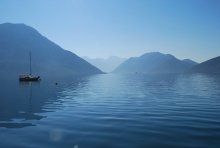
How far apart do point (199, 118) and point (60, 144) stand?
19611 millimetres

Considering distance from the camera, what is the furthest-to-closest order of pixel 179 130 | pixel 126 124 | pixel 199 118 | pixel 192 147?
pixel 199 118 → pixel 126 124 → pixel 179 130 → pixel 192 147

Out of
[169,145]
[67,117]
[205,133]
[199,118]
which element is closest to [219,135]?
[205,133]

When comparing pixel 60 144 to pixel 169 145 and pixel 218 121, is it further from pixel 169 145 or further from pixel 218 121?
pixel 218 121

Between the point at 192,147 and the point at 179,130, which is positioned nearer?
the point at 192,147

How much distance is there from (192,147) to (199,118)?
44.4 feet

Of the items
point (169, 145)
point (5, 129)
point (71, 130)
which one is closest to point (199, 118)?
point (169, 145)

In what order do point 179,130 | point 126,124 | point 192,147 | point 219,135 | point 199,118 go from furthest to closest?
point 199,118, point 126,124, point 179,130, point 219,135, point 192,147

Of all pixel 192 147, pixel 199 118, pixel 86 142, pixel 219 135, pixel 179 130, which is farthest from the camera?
pixel 199 118

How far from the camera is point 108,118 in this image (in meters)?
35.4

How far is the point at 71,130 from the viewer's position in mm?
28219

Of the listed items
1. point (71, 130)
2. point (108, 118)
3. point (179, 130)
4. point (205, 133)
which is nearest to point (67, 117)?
point (108, 118)

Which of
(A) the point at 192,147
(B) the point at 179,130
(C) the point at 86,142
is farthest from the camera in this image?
(B) the point at 179,130

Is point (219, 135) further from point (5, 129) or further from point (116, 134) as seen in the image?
A: point (5, 129)

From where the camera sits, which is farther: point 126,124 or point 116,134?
point 126,124
